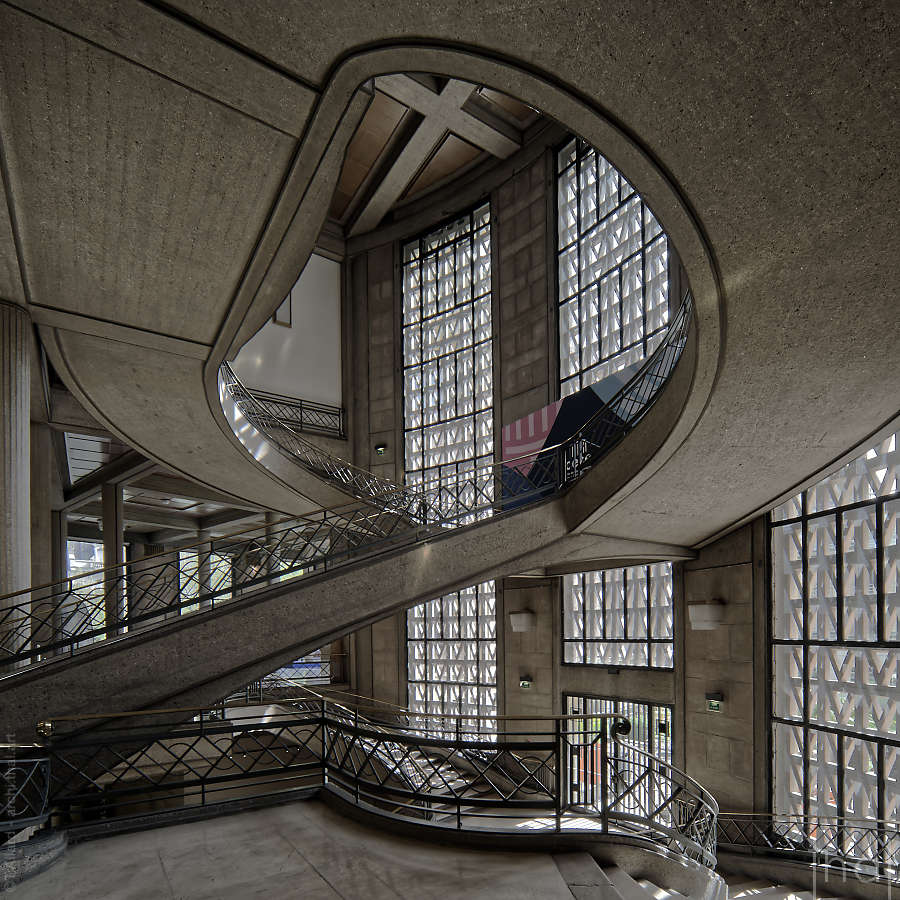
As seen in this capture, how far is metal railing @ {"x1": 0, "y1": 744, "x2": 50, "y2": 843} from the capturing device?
496 cm

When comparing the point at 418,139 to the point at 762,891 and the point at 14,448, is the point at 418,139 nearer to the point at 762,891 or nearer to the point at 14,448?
the point at 14,448

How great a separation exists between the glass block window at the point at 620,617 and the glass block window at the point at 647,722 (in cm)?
70

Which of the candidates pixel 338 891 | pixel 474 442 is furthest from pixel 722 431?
pixel 474 442

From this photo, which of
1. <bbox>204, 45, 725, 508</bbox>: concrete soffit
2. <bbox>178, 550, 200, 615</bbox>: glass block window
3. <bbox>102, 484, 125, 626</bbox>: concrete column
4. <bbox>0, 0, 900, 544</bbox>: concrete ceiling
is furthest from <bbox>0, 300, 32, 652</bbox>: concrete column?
<bbox>102, 484, 125, 626</bbox>: concrete column

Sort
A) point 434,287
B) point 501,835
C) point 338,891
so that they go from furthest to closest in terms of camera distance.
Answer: point 434,287, point 501,835, point 338,891

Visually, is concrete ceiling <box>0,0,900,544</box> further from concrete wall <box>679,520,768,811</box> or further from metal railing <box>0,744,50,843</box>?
metal railing <box>0,744,50,843</box>

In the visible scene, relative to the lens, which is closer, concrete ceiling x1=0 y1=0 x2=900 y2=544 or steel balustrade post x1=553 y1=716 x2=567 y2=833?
concrete ceiling x1=0 y1=0 x2=900 y2=544

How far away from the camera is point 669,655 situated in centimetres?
1112

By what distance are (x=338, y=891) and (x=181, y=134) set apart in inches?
209

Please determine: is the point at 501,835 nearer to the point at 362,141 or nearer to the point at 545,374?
the point at 545,374

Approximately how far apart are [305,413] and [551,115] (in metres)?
13.6

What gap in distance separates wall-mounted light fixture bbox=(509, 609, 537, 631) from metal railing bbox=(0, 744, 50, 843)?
30.1 feet

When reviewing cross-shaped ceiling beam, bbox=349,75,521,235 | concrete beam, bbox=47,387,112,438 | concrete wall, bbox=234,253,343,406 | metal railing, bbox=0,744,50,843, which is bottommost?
metal railing, bbox=0,744,50,843

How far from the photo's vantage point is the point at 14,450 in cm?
679
